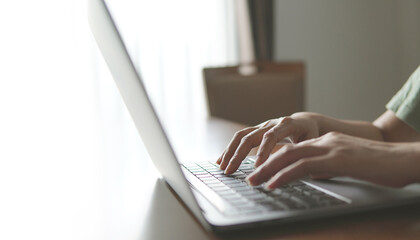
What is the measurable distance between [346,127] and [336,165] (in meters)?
0.53

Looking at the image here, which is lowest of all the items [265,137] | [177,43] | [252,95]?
[252,95]

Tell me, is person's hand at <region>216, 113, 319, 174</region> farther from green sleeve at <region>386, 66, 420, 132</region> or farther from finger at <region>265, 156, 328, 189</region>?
green sleeve at <region>386, 66, 420, 132</region>

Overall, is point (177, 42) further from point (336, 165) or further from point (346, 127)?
point (336, 165)

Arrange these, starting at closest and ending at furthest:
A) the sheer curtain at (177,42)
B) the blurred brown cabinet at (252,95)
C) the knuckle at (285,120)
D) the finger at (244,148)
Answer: the finger at (244,148) → the knuckle at (285,120) → the blurred brown cabinet at (252,95) → the sheer curtain at (177,42)

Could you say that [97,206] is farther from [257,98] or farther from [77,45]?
[77,45]

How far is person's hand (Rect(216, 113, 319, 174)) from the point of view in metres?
0.75

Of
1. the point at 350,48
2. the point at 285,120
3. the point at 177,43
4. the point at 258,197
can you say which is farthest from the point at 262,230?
the point at 350,48

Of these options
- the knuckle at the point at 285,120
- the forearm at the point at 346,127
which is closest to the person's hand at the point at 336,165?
the knuckle at the point at 285,120

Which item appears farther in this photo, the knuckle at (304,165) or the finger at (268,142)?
the finger at (268,142)

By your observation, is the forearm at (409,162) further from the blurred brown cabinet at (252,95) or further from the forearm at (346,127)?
the blurred brown cabinet at (252,95)

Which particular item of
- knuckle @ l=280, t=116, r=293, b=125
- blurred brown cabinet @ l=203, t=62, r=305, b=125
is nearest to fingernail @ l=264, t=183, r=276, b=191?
knuckle @ l=280, t=116, r=293, b=125

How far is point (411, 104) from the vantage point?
1.24 metres

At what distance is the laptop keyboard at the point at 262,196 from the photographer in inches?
21.4

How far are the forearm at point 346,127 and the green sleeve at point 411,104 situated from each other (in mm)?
74
